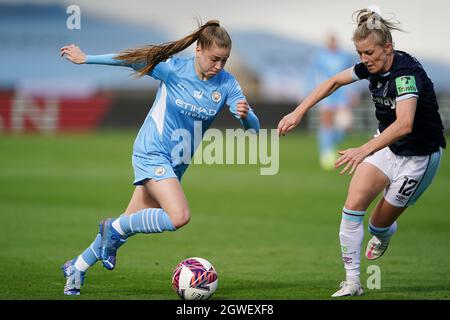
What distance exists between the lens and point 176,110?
780cm

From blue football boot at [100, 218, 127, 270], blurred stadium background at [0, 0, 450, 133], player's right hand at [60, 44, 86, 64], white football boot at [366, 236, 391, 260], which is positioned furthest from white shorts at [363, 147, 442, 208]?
blurred stadium background at [0, 0, 450, 133]

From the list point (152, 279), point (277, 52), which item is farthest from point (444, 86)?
point (152, 279)

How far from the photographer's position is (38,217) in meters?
13.0

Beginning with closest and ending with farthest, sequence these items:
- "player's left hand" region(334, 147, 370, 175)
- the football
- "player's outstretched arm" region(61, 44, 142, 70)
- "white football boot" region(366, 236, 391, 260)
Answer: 1. "player's left hand" region(334, 147, 370, 175)
2. the football
3. "player's outstretched arm" region(61, 44, 142, 70)
4. "white football boot" region(366, 236, 391, 260)

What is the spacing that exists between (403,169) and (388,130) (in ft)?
2.89

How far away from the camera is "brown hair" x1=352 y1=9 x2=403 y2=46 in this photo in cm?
714

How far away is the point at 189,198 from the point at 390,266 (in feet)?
22.5

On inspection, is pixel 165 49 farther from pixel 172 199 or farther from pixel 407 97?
pixel 407 97

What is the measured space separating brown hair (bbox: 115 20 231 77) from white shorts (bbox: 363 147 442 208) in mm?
1708

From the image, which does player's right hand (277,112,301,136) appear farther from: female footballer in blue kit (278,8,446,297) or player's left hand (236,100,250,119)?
player's left hand (236,100,250,119)

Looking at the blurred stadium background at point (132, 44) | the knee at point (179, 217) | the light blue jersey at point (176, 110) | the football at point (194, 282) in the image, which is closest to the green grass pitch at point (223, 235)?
the football at point (194, 282)

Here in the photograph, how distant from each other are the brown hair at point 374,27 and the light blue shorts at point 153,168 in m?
1.95

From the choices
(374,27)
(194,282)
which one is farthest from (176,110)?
(374,27)
